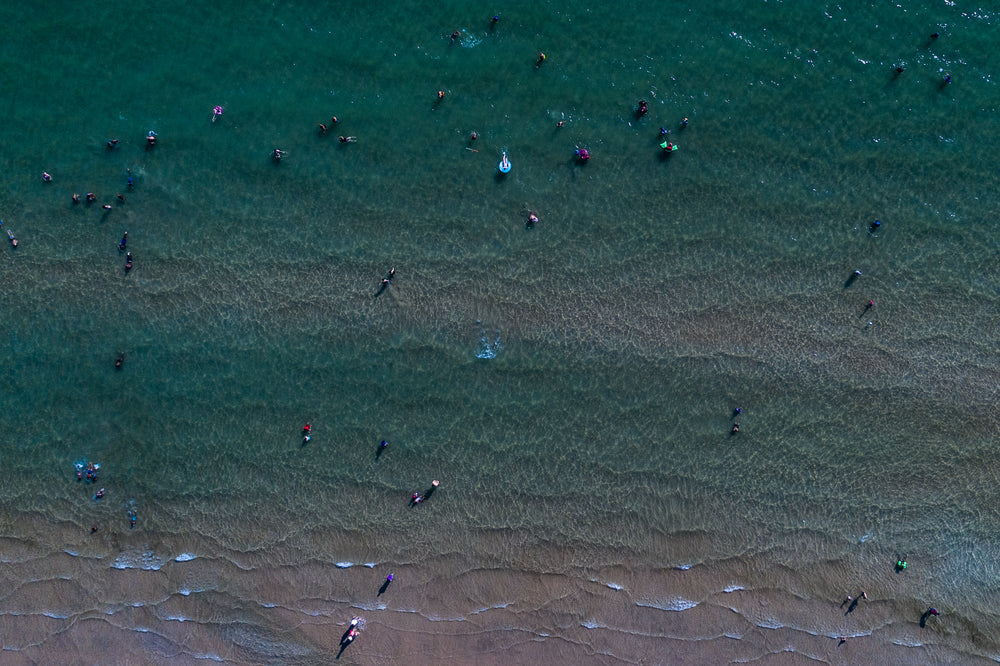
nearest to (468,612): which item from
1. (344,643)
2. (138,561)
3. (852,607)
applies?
(344,643)

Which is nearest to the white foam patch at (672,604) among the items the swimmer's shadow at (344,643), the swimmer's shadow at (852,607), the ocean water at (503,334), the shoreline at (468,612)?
the shoreline at (468,612)

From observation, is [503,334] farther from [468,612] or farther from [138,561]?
[138,561]

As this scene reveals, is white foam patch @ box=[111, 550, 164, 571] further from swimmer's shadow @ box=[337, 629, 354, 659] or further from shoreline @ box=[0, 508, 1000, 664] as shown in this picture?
swimmer's shadow @ box=[337, 629, 354, 659]

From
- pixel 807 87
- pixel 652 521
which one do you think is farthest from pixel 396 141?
pixel 652 521

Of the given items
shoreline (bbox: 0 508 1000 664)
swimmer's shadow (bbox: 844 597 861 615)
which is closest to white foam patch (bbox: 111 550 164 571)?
shoreline (bbox: 0 508 1000 664)

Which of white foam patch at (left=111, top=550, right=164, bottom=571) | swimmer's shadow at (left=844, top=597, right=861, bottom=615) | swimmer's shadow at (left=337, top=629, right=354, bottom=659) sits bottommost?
swimmer's shadow at (left=337, top=629, right=354, bottom=659)

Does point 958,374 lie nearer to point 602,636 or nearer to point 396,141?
point 602,636
